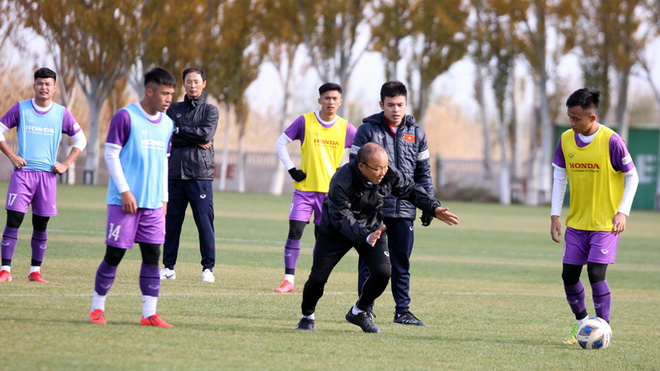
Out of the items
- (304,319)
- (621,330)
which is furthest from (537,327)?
(304,319)

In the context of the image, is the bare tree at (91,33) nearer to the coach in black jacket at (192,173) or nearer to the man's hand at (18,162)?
the coach in black jacket at (192,173)

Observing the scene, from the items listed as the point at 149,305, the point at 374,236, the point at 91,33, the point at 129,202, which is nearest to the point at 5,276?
the point at 149,305

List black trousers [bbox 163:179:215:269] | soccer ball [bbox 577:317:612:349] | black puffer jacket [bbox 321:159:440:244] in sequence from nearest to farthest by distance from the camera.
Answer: black puffer jacket [bbox 321:159:440:244] < soccer ball [bbox 577:317:612:349] < black trousers [bbox 163:179:215:269]

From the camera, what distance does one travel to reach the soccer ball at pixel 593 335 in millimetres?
7957

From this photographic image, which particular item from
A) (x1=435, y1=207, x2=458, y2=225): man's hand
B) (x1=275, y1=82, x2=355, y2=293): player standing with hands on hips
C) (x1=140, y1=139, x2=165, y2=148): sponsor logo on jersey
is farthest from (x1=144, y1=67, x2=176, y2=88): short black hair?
(x1=275, y1=82, x2=355, y2=293): player standing with hands on hips

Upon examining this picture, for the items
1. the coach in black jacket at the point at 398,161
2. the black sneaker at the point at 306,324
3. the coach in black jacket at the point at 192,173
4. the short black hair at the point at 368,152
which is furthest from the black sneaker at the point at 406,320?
the coach in black jacket at the point at 192,173

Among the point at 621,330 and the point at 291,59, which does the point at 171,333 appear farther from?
the point at 291,59

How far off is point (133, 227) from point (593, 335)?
141 inches

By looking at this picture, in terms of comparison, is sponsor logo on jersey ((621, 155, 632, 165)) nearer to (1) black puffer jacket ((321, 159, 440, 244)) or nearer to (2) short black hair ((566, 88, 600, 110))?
(2) short black hair ((566, 88, 600, 110))

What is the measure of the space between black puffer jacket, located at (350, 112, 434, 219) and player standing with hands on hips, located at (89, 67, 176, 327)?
192 cm

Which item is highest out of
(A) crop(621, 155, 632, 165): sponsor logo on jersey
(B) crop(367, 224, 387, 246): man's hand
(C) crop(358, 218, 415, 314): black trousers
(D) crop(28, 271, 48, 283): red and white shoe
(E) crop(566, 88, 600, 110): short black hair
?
(E) crop(566, 88, 600, 110): short black hair

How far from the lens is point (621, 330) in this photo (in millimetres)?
9320

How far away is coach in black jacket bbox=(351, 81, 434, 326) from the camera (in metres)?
8.93

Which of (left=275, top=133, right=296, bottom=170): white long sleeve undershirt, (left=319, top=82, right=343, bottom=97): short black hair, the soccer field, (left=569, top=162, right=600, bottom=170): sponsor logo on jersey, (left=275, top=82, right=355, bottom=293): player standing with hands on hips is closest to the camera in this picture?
the soccer field
